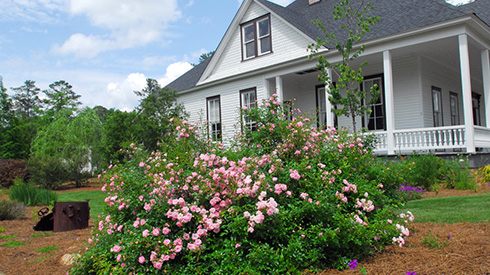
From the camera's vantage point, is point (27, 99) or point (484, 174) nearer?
point (484, 174)

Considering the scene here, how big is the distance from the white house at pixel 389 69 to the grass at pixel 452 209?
3811 millimetres

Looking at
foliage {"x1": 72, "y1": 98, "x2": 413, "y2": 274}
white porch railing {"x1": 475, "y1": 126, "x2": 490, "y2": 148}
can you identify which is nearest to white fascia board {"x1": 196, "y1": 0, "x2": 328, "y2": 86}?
white porch railing {"x1": 475, "y1": 126, "x2": 490, "y2": 148}

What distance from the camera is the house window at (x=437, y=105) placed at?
13.0 meters

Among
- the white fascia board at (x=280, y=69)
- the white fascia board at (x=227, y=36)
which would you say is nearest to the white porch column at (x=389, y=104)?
the white fascia board at (x=280, y=69)

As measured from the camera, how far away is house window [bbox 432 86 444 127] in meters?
13.0

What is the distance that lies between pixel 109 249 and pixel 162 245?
799 millimetres

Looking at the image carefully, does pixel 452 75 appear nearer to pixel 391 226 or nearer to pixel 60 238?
pixel 391 226

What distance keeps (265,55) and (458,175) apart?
8.37 meters

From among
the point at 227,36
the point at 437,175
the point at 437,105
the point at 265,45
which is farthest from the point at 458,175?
the point at 227,36

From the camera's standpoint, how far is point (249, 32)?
598 inches

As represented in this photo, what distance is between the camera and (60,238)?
224 inches

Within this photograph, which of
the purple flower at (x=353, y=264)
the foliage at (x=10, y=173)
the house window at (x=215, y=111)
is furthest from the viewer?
the house window at (x=215, y=111)

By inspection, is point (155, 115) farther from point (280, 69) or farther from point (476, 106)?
point (476, 106)

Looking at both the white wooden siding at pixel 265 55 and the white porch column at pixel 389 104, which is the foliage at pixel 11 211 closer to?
the white wooden siding at pixel 265 55
